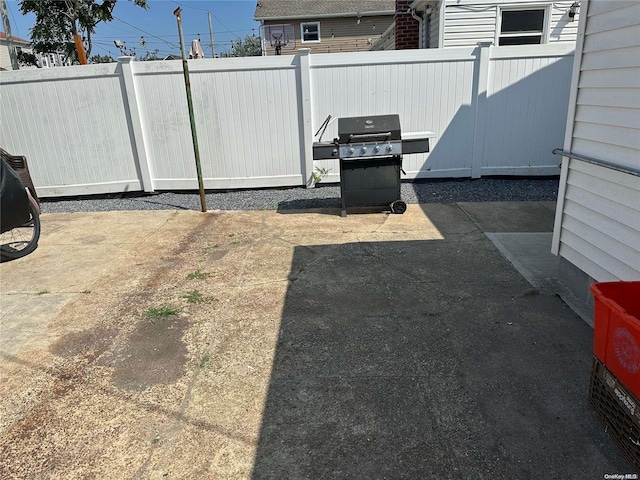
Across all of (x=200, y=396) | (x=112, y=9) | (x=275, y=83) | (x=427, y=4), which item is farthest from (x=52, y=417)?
(x=112, y=9)

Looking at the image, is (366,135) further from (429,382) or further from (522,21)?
(522,21)

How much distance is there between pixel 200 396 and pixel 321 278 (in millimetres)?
1869

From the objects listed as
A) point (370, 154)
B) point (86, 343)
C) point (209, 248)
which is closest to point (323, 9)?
point (370, 154)

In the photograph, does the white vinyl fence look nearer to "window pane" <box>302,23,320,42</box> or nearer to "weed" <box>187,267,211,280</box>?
"weed" <box>187,267,211,280</box>

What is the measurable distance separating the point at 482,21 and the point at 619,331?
902 centimetres

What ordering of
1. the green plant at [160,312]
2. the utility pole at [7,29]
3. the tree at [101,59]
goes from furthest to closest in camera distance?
the tree at [101,59] < the utility pole at [7,29] < the green plant at [160,312]

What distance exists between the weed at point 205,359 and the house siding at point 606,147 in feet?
9.39

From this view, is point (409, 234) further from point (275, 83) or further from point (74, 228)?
point (74, 228)

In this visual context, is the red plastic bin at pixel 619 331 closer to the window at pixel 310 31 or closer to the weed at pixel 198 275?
the weed at pixel 198 275

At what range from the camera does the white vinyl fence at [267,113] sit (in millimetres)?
7203

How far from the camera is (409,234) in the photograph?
5531mm

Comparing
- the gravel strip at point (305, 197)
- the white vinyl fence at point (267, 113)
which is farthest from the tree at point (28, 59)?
the gravel strip at point (305, 197)

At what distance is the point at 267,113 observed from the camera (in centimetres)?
736

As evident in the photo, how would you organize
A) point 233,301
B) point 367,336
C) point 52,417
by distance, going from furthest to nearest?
point 233,301
point 367,336
point 52,417
